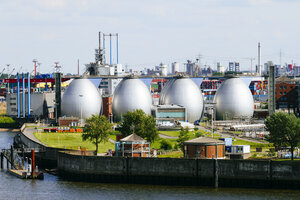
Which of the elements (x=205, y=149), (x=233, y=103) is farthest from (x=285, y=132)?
(x=233, y=103)

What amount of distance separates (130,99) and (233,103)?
22.2 meters

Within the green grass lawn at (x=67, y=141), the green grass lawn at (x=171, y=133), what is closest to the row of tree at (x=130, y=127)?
the green grass lawn at (x=67, y=141)

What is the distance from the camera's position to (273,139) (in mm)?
80750

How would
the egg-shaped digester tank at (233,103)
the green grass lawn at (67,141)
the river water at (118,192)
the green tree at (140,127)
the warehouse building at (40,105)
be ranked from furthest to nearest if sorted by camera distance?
the warehouse building at (40,105), the egg-shaped digester tank at (233,103), the green grass lawn at (67,141), the green tree at (140,127), the river water at (118,192)

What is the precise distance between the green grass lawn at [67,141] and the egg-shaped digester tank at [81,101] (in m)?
27.3

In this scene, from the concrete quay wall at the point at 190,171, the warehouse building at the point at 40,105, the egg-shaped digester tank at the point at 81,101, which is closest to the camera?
the concrete quay wall at the point at 190,171

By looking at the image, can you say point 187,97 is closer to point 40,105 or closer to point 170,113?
point 170,113

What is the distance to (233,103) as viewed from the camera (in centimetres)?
14625

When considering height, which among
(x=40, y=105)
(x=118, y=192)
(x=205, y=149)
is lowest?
(x=118, y=192)

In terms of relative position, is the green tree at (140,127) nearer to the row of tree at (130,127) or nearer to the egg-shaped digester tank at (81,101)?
the row of tree at (130,127)

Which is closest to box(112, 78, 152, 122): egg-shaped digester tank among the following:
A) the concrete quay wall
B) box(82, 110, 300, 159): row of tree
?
box(82, 110, 300, 159): row of tree

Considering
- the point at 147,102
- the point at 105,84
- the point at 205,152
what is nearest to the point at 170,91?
the point at 147,102

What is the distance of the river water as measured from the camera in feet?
209

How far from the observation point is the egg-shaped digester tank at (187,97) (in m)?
144
